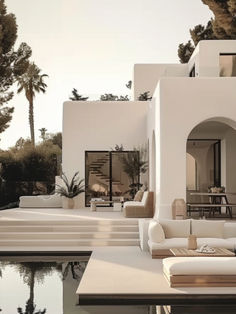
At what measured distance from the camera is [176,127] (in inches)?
543

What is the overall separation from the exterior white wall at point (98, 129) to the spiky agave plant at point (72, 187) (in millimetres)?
244

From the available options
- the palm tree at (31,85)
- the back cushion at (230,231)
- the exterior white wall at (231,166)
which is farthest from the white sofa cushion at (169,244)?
the palm tree at (31,85)

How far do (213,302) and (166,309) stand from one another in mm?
813

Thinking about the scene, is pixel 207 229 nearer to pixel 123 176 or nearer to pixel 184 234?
pixel 184 234

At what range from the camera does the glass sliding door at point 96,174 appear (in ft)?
63.5

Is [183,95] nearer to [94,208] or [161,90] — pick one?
[161,90]

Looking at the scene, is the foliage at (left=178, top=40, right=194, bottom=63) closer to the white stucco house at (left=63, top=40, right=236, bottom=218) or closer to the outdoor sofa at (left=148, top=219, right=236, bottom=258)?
the white stucco house at (left=63, top=40, right=236, bottom=218)

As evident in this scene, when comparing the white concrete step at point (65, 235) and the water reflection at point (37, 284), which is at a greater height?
the white concrete step at point (65, 235)

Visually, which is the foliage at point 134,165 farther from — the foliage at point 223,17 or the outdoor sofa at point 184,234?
the foliage at point 223,17

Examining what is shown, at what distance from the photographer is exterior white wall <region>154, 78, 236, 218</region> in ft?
44.9

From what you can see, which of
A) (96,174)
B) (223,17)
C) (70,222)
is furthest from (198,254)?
(223,17)

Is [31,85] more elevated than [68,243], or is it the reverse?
[31,85]

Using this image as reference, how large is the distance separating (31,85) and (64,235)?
26.2 m

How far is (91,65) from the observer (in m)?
27.1
